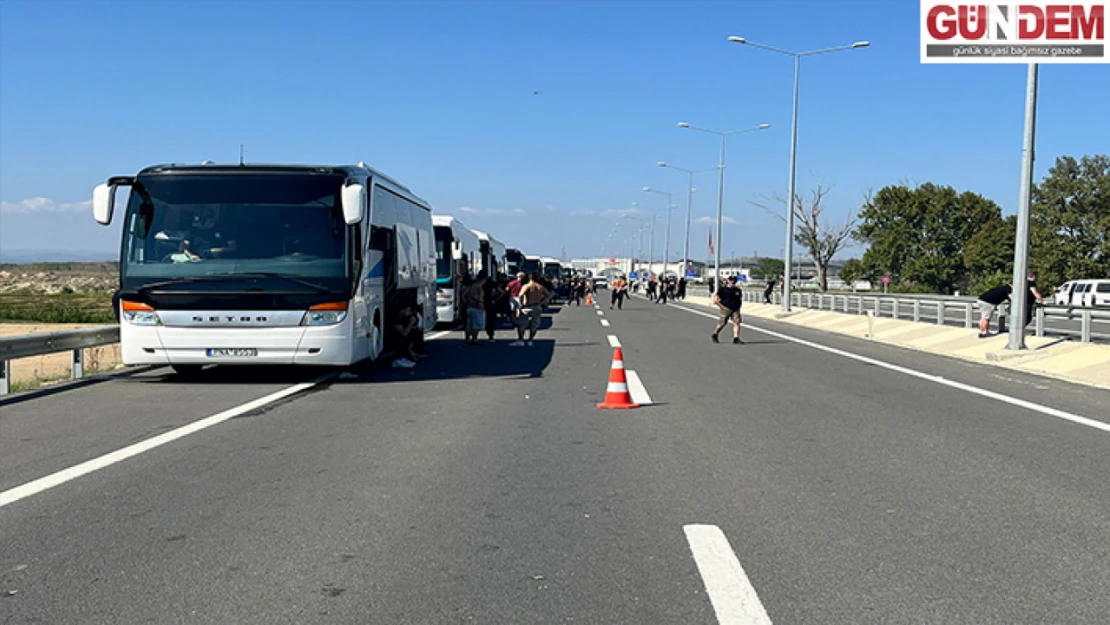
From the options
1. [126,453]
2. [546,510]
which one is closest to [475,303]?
[126,453]

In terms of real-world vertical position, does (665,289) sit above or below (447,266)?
below

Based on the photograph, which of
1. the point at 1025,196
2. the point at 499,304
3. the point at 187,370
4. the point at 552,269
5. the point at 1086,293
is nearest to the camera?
the point at 187,370

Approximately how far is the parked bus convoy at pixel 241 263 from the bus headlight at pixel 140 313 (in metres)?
0.01

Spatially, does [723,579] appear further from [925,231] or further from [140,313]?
[925,231]

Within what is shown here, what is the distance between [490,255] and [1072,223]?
62.7m

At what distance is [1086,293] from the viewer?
51656 mm

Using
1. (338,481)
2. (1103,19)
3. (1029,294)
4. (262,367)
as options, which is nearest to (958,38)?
(1103,19)

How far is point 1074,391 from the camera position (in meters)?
14.2

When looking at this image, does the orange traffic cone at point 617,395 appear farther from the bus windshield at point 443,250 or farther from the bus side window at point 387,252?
the bus windshield at point 443,250

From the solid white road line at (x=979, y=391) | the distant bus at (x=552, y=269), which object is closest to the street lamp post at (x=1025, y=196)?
the solid white road line at (x=979, y=391)

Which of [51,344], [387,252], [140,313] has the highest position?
[387,252]

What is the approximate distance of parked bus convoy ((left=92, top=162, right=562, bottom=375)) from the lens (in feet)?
44.5

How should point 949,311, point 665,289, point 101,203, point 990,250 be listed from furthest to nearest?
point 990,250 → point 665,289 → point 949,311 → point 101,203

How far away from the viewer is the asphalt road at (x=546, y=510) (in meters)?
4.68
